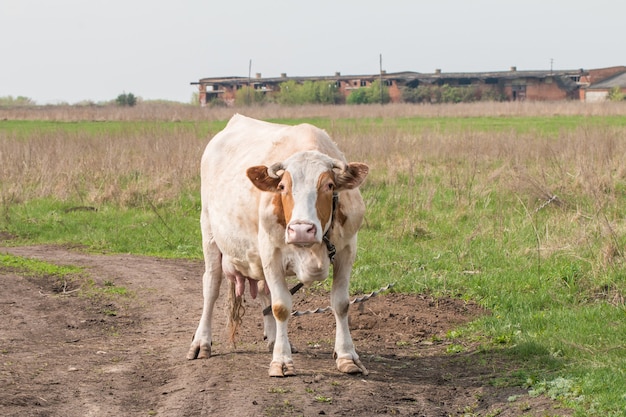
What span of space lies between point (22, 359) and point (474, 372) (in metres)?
3.82

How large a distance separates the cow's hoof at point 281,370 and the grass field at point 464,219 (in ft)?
5.59

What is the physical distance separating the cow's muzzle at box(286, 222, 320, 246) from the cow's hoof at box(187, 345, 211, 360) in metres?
2.03

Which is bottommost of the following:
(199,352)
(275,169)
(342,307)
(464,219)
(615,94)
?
(199,352)

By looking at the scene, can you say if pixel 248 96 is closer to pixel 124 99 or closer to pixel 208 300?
pixel 124 99

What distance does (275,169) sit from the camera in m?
7.25

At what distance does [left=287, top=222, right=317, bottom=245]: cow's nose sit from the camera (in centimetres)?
673

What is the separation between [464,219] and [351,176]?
7.79 meters

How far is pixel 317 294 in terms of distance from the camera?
1105 cm

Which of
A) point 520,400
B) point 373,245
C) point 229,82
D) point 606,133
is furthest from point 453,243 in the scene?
point 229,82

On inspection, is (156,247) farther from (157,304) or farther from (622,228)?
(622,228)

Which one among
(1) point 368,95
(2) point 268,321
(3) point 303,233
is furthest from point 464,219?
(1) point 368,95

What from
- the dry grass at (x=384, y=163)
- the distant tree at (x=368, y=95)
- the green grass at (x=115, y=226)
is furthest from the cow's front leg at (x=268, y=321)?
the distant tree at (x=368, y=95)

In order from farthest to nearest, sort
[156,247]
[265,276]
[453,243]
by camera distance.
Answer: [156,247] < [453,243] < [265,276]

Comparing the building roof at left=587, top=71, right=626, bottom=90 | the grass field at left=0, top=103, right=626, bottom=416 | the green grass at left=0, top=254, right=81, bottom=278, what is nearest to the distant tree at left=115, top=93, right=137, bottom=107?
the building roof at left=587, top=71, right=626, bottom=90
